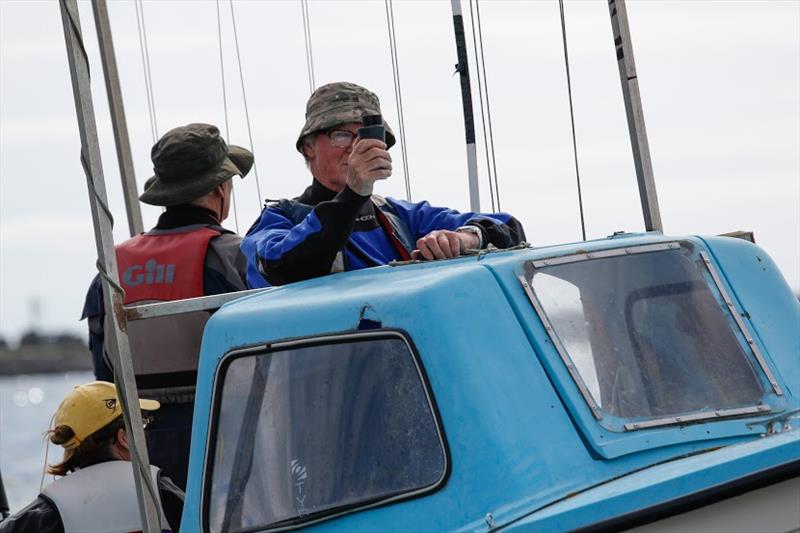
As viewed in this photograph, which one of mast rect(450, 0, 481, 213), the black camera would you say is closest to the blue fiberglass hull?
the black camera

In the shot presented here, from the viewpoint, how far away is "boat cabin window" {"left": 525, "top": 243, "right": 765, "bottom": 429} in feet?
13.4

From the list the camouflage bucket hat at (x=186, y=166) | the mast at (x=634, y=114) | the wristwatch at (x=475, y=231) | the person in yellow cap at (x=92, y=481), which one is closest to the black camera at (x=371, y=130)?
the wristwatch at (x=475, y=231)

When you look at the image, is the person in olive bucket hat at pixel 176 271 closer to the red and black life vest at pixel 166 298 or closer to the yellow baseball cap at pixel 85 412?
the red and black life vest at pixel 166 298

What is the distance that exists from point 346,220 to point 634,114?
121cm

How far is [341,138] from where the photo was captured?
209 inches

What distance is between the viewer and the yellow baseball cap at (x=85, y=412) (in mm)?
5344

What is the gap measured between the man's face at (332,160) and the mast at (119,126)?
118 inches

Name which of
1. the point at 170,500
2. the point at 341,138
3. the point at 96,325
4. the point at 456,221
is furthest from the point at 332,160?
the point at 96,325

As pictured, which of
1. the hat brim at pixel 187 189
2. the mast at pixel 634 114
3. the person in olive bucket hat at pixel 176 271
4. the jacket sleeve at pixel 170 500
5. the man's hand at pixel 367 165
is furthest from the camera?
the hat brim at pixel 187 189

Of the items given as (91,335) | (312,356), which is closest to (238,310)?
(312,356)

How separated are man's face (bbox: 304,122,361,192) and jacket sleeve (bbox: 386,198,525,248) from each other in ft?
0.81

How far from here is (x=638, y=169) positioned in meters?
5.34

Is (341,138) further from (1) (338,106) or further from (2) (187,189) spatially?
(2) (187,189)

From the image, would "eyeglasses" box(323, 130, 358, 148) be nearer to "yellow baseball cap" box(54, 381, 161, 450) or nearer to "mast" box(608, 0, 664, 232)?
"mast" box(608, 0, 664, 232)
